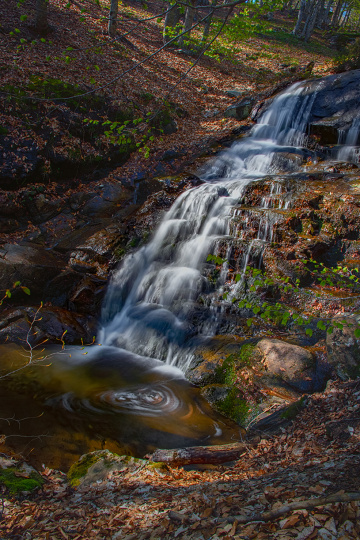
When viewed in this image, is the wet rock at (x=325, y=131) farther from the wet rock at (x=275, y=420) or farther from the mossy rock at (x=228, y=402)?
the wet rock at (x=275, y=420)

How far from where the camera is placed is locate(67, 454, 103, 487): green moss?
135 inches

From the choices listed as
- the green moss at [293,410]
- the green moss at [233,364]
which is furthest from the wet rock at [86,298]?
the green moss at [293,410]

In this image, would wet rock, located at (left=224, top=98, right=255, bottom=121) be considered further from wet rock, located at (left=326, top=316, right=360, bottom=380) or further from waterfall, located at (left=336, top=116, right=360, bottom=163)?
wet rock, located at (left=326, top=316, right=360, bottom=380)

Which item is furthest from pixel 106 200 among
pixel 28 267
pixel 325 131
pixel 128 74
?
pixel 325 131

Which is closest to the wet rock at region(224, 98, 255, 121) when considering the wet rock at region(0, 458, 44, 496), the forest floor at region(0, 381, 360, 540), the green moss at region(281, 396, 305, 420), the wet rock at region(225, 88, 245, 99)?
the wet rock at region(225, 88, 245, 99)

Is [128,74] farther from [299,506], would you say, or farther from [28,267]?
[299,506]

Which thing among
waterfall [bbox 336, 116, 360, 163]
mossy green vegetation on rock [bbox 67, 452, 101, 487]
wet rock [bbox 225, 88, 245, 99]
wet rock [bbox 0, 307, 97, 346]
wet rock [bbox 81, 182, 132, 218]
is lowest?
wet rock [bbox 0, 307, 97, 346]

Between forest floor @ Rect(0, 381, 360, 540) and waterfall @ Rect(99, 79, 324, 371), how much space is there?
317 centimetres

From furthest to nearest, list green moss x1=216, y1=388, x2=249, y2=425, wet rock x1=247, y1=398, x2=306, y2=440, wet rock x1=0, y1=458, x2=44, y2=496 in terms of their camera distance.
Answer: green moss x1=216, y1=388, x2=249, y2=425 → wet rock x1=247, y1=398, x2=306, y2=440 → wet rock x1=0, y1=458, x2=44, y2=496

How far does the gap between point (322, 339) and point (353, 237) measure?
3203 mm

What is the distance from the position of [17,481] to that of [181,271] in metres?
6.03

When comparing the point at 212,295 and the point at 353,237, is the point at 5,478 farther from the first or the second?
the point at 353,237

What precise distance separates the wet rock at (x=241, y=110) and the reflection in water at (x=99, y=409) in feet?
42.6

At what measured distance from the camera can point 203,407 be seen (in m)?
5.43
